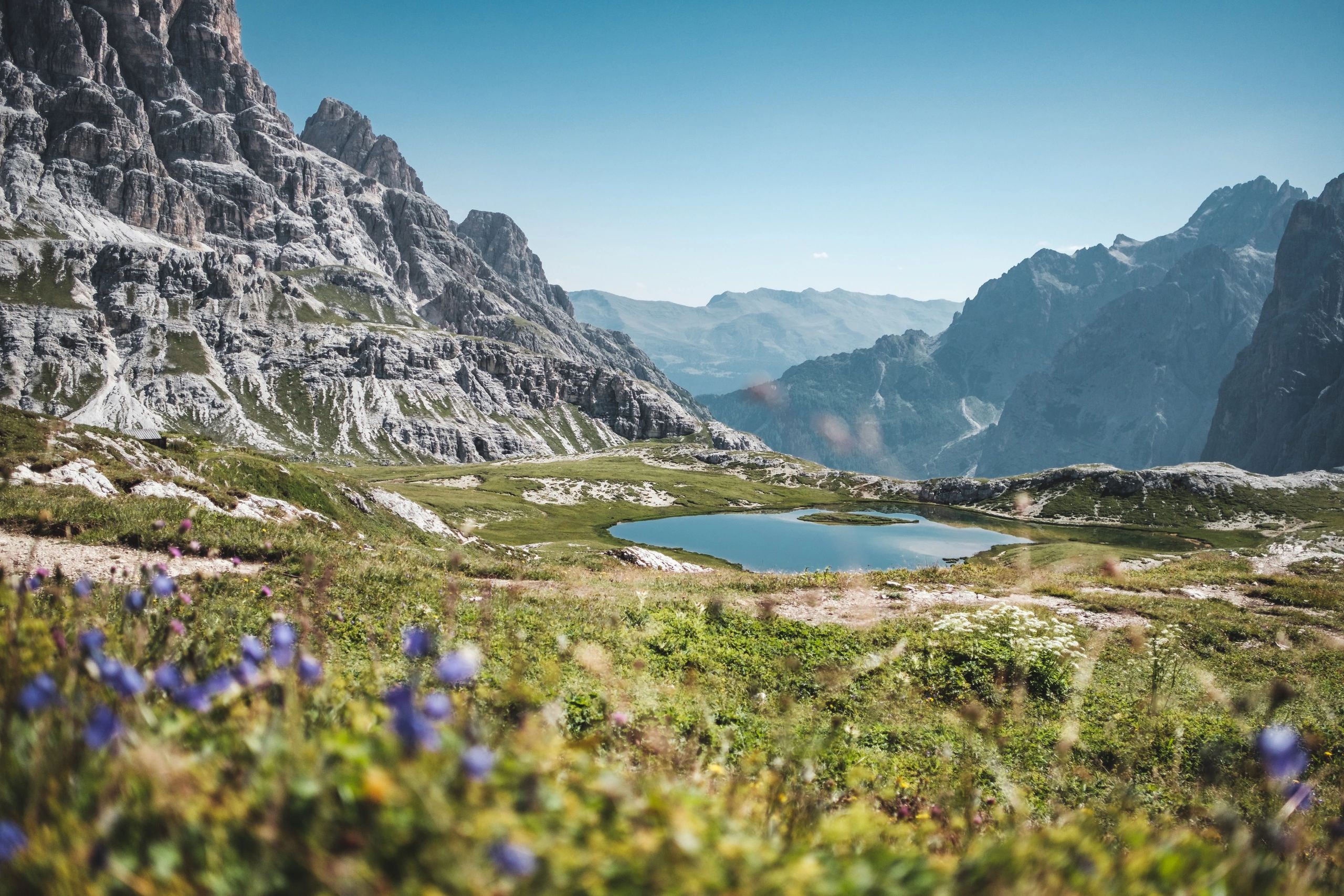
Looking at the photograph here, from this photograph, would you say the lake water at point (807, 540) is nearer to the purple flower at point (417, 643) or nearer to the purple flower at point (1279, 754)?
the purple flower at point (1279, 754)

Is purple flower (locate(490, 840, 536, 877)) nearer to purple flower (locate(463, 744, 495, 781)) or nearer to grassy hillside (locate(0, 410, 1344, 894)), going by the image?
grassy hillside (locate(0, 410, 1344, 894))

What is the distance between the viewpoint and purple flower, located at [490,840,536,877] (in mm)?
1629

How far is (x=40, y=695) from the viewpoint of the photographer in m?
2.22

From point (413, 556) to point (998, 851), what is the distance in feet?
69.0

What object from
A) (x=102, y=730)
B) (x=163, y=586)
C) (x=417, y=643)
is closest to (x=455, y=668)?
(x=417, y=643)


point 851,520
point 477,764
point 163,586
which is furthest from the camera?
point 851,520

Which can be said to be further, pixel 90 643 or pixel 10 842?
pixel 90 643

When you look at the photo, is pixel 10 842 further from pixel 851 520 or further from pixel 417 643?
pixel 851 520

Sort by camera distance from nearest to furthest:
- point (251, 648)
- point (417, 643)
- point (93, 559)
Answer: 1. point (417, 643)
2. point (251, 648)
3. point (93, 559)

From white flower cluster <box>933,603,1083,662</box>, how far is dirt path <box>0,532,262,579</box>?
1735 cm

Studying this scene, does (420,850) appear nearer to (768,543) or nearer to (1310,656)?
(1310,656)

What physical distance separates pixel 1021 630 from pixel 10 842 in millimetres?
18999

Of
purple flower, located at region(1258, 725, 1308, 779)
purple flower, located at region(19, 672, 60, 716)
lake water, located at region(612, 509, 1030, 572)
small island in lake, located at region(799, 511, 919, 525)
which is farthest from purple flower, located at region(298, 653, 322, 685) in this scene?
small island in lake, located at region(799, 511, 919, 525)

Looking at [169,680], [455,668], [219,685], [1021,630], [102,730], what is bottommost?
[1021,630]
